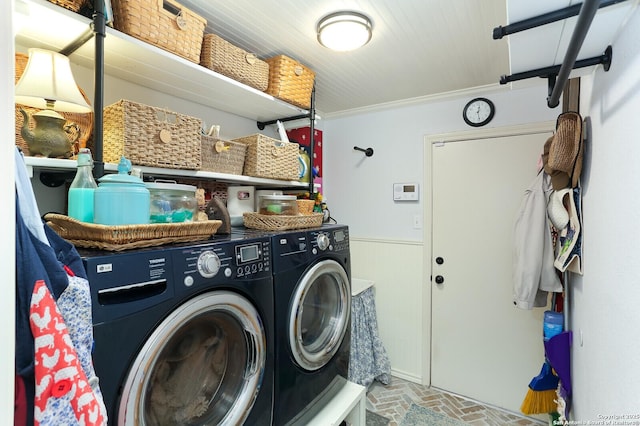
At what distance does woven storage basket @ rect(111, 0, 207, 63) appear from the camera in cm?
116

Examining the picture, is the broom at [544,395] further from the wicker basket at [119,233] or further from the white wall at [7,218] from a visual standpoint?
the white wall at [7,218]

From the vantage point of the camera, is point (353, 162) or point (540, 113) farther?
point (353, 162)

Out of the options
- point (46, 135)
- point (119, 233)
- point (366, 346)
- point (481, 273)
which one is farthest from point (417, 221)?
point (46, 135)

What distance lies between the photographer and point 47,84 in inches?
40.1

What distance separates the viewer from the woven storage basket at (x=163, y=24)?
1157mm

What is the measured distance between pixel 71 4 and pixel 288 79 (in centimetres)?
104

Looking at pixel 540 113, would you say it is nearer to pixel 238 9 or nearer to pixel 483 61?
pixel 483 61

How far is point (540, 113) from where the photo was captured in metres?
2.21

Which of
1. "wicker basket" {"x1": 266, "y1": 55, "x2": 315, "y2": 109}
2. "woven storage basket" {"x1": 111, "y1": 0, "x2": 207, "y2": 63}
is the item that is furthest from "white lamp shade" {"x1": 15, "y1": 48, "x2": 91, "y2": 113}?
"wicker basket" {"x1": 266, "y1": 55, "x2": 315, "y2": 109}

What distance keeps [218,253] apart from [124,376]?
0.40 metres

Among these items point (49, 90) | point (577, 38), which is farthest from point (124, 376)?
point (577, 38)

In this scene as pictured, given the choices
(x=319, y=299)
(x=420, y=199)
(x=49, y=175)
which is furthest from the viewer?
(x=420, y=199)

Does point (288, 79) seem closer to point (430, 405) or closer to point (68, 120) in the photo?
point (68, 120)

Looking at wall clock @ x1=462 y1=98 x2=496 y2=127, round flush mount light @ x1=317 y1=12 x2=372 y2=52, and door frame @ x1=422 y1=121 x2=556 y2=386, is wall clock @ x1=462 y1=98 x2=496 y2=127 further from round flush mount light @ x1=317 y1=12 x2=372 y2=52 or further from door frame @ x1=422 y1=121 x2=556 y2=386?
round flush mount light @ x1=317 y1=12 x2=372 y2=52
